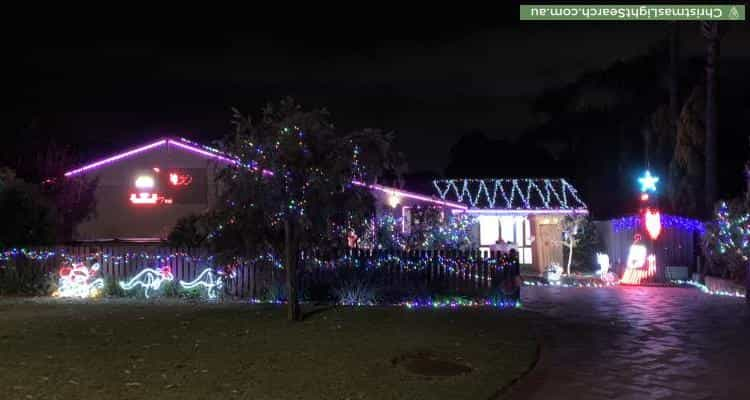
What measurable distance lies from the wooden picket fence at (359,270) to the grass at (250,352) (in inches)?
60.6

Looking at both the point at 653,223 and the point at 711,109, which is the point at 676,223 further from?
the point at 711,109

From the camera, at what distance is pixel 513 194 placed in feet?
89.0

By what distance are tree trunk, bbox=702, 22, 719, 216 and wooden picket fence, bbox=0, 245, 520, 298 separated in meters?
9.37

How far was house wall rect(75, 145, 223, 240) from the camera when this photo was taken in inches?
867

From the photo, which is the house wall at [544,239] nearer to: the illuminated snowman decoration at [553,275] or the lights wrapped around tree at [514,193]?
the lights wrapped around tree at [514,193]

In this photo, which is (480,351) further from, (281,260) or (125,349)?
(281,260)

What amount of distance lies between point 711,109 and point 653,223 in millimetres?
3853

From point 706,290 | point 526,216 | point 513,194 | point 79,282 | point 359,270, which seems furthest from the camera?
point 513,194

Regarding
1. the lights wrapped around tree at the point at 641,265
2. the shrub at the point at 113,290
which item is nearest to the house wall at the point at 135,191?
the shrub at the point at 113,290

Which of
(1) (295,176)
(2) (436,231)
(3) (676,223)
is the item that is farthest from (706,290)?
(1) (295,176)

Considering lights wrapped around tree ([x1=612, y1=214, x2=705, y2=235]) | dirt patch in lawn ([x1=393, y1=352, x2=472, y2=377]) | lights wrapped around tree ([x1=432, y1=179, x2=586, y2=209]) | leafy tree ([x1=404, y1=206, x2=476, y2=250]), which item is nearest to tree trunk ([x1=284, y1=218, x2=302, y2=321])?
dirt patch in lawn ([x1=393, y1=352, x2=472, y2=377])

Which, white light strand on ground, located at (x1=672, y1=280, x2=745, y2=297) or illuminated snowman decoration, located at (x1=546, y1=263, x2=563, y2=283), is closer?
white light strand on ground, located at (x1=672, y1=280, x2=745, y2=297)

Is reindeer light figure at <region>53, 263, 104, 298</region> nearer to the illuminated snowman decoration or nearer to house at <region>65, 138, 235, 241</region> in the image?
house at <region>65, 138, 235, 241</region>

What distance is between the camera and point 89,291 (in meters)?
16.7
